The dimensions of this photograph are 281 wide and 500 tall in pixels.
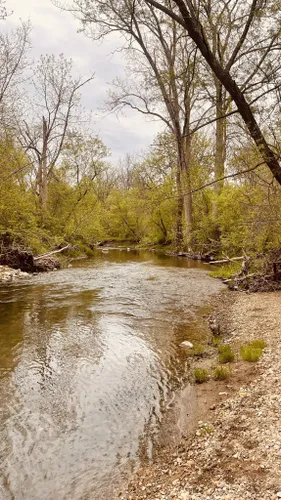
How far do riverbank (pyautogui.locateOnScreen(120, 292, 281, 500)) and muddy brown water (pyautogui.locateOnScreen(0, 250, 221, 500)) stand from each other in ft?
1.54

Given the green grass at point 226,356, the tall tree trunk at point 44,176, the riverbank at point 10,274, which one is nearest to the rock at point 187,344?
the green grass at point 226,356

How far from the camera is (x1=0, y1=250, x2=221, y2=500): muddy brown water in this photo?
3947 mm

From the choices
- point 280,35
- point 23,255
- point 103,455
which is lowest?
point 103,455

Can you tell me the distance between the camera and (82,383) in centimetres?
610

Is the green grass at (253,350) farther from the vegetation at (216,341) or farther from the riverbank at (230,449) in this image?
the vegetation at (216,341)

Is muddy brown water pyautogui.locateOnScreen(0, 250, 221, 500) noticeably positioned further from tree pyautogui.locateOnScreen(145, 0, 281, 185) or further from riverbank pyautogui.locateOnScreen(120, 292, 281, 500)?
tree pyautogui.locateOnScreen(145, 0, 281, 185)

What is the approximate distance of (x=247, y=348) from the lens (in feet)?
22.7

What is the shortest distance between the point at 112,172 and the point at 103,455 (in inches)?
2665

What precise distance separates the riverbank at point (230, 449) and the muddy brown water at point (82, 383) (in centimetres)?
47

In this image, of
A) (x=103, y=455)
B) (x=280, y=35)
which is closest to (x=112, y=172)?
(x=280, y=35)

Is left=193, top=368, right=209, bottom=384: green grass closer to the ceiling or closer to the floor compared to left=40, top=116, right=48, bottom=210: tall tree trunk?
closer to the floor

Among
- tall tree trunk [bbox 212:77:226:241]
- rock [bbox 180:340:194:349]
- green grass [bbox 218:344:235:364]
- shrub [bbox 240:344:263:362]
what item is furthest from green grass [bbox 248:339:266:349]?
tall tree trunk [bbox 212:77:226:241]

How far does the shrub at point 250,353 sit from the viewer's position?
657 cm

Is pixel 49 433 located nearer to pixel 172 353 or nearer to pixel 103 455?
pixel 103 455
